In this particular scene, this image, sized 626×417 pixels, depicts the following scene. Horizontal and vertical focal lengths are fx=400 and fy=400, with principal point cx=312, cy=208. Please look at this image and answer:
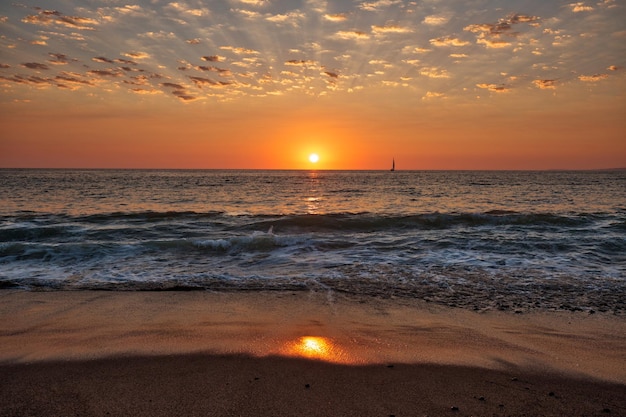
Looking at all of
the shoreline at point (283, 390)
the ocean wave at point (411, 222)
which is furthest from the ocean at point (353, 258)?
the shoreline at point (283, 390)

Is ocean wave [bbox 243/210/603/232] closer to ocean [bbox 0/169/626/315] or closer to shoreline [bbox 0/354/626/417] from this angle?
ocean [bbox 0/169/626/315]

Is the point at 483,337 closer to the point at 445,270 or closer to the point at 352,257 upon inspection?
the point at 445,270

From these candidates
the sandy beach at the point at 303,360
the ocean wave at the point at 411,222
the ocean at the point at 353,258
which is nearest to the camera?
the sandy beach at the point at 303,360

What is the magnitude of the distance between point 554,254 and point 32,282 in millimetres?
12858

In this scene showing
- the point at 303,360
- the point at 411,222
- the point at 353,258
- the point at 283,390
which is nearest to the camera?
the point at 283,390

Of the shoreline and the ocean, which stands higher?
the shoreline

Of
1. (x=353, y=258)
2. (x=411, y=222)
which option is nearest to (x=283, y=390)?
(x=353, y=258)

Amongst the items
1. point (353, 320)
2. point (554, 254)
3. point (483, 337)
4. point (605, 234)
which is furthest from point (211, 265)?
point (605, 234)

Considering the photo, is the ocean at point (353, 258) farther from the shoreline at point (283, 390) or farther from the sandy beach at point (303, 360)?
the shoreline at point (283, 390)

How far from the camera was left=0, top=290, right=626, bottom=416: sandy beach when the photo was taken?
3443 mm

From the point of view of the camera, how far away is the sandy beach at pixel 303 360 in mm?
3443

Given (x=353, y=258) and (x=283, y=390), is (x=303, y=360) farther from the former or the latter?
(x=353, y=258)

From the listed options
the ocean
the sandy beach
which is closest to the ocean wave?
the ocean

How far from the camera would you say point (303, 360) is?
431cm
